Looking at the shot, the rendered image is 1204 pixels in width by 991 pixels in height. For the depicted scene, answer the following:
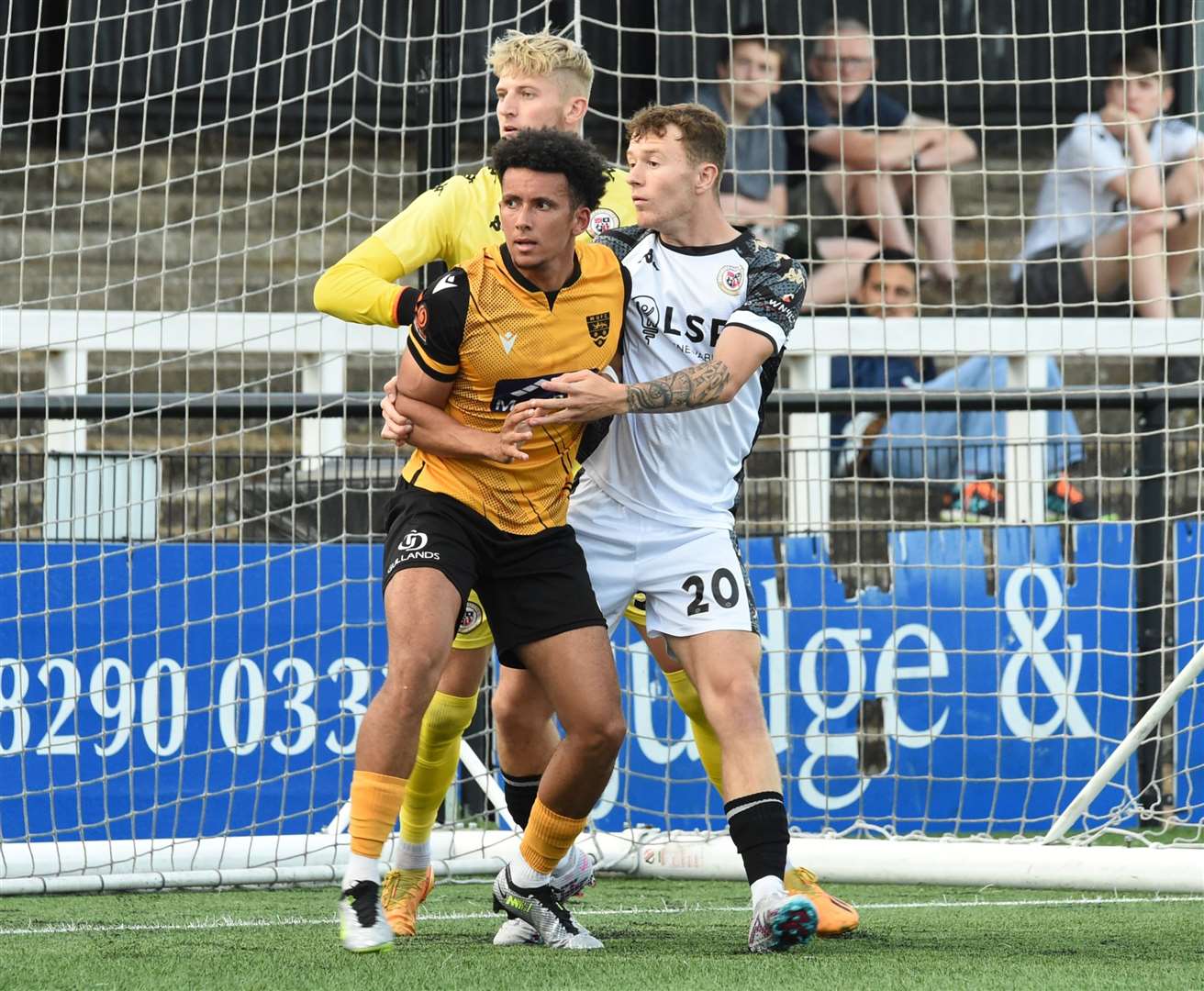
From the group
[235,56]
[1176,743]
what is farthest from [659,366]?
[235,56]

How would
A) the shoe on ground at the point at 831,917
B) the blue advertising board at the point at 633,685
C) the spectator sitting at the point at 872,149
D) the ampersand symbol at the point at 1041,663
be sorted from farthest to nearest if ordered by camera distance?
the spectator sitting at the point at 872,149
the ampersand symbol at the point at 1041,663
the blue advertising board at the point at 633,685
the shoe on ground at the point at 831,917

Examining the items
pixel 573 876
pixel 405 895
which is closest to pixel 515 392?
pixel 573 876

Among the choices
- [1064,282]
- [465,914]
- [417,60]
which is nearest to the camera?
[465,914]

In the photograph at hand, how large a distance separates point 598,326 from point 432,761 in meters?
1.23

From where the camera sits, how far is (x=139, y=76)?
11.6 metres

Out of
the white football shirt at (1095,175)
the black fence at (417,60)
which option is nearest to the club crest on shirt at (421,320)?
the white football shirt at (1095,175)

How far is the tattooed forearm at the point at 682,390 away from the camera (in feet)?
13.1

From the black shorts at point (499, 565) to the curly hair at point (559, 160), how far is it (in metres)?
0.73

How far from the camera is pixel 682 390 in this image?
13.1ft

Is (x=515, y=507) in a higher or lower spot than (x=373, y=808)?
higher

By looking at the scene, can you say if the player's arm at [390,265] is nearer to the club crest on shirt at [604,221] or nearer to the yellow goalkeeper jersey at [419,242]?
the yellow goalkeeper jersey at [419,242]

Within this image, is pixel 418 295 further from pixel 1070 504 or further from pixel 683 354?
pixel 1070 504

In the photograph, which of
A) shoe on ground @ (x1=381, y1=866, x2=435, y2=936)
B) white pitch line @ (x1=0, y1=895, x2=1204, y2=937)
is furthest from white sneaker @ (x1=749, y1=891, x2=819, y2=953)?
white pitch line @ (x1=0, y1=895, x2=1204, y2=937)

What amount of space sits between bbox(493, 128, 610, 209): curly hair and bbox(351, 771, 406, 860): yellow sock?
1304mm
